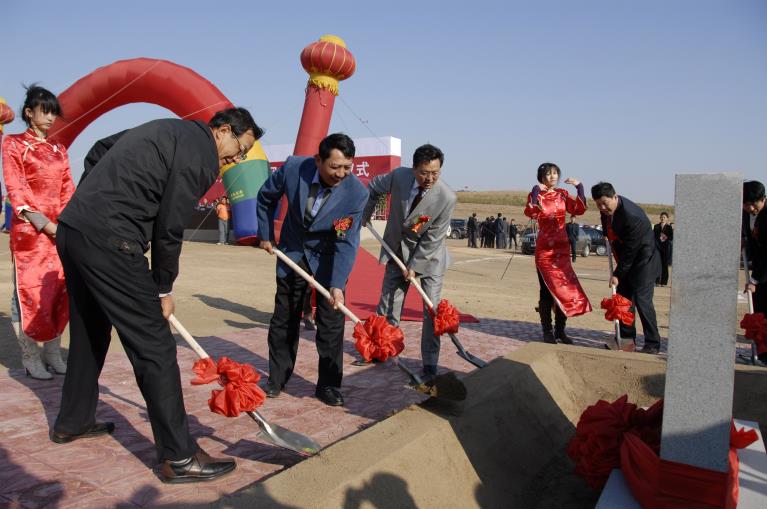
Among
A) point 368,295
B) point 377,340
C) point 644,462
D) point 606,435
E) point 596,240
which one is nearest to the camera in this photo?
point 644,462

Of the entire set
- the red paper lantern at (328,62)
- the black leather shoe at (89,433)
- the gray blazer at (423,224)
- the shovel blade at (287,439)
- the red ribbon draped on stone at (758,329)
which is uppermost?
the red paper lantern at (328,62)

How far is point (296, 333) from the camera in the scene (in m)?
3.98

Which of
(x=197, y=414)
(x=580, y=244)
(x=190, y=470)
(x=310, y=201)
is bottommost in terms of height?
(x=580, y=244)

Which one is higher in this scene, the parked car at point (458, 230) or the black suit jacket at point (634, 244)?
the black suit jacket at point (634, 244)

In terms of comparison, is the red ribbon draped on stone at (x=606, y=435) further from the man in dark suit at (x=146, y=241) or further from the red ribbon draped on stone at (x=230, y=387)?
the man in dark suit at (x=146, y=241)

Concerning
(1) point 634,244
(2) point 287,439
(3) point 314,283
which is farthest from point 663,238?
(2) point 287,439

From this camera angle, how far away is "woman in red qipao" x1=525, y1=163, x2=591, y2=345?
6078 millimetres

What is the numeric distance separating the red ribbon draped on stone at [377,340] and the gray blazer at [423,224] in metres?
1.08

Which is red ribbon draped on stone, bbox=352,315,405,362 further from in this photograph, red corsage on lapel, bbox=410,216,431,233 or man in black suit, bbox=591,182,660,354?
man in black suit, bbox=591,182,660,354

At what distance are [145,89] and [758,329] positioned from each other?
1036cm

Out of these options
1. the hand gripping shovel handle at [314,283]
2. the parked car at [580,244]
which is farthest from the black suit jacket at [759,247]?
the parked car at [580,244]

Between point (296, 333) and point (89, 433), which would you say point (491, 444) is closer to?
point (296, 333)

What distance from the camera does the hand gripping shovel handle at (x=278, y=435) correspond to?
2.75 m

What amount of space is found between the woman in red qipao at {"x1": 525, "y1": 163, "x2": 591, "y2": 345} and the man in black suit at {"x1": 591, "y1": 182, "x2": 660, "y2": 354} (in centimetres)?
36
